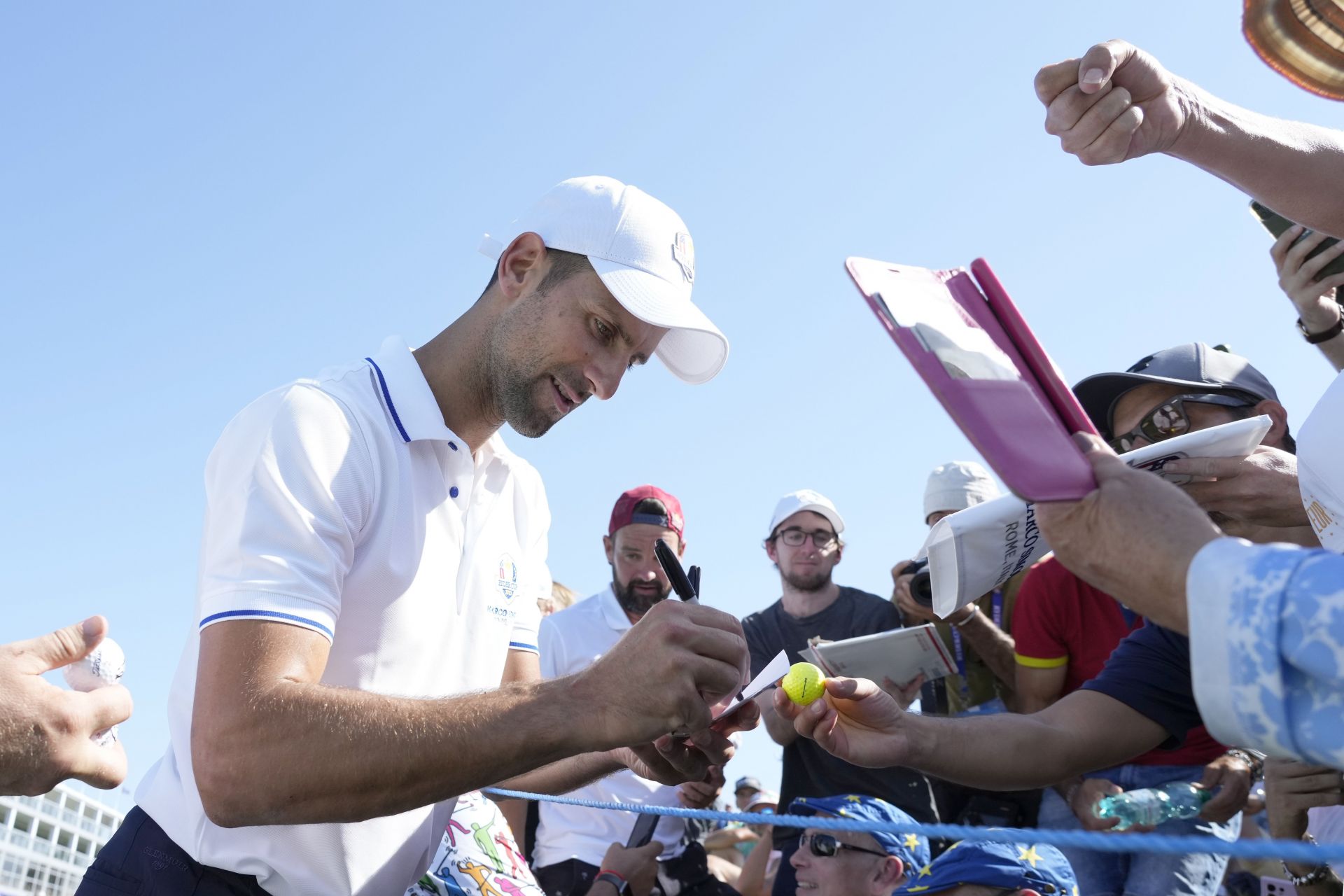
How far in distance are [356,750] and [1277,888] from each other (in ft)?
8.19

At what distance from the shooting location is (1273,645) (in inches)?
51.2

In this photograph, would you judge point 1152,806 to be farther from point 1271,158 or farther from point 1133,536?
point 1133,536

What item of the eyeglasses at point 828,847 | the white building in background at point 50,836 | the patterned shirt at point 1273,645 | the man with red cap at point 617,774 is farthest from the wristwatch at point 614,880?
the white building in background at point 50,836

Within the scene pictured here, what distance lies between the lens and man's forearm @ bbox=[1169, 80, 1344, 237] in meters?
2.36

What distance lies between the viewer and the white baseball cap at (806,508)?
5.51 metres

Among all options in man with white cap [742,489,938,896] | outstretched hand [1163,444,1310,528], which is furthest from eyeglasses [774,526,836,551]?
outstretched hand [1163,444,1310,528]

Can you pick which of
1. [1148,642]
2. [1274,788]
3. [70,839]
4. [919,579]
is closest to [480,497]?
[919,579]

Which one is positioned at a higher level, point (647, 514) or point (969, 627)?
point (647, 514)

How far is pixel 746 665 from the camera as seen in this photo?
230cm

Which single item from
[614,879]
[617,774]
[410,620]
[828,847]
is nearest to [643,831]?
[614,879]

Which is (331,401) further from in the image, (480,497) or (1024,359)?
(1024,359)

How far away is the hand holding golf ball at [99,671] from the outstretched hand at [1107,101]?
2.15m

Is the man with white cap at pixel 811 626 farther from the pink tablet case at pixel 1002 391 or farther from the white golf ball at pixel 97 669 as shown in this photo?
the pink tablet case at pixel 1002 391

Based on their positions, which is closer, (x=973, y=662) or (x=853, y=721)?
(x=853, y=721)
